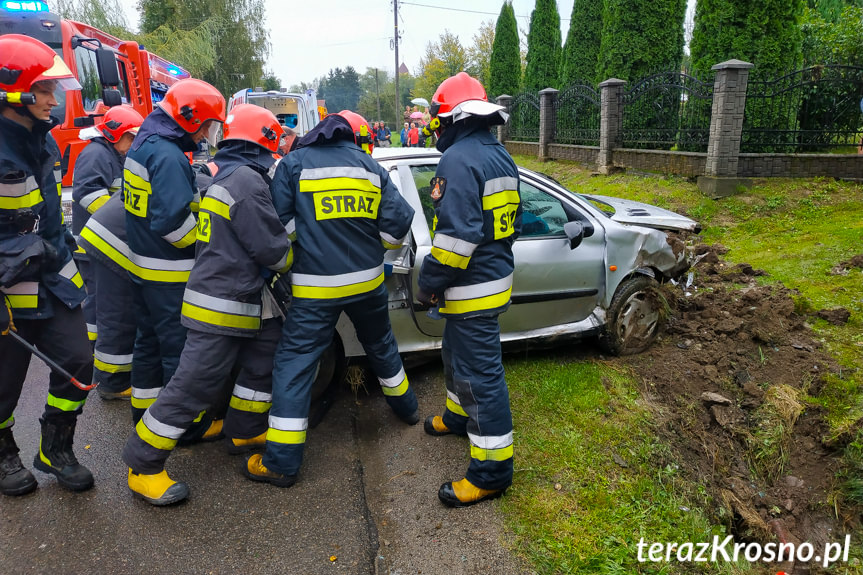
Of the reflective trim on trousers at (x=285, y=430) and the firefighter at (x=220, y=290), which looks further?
the reflective trim on trousers at (x=285, y=430)

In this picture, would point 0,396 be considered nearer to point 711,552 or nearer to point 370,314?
point 370,314

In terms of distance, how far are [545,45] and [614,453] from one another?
20208 mm

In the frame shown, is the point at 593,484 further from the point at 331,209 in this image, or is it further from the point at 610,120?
the point at 610,120

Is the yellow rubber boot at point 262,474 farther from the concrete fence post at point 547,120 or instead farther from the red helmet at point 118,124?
the concrete fence post at point 547,120

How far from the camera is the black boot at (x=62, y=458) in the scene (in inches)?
126

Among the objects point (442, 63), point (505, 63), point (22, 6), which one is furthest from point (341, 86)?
point (22, 6)

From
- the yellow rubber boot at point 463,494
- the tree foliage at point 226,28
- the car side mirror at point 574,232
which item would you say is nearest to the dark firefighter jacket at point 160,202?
the yellow rubber boot at point 463,494

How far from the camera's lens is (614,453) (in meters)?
3.40

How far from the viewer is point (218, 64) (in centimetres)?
2825

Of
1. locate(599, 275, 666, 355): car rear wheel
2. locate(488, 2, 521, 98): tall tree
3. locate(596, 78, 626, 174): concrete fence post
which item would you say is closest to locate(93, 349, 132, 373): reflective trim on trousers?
locate(599, 275, 666, 355): car rear wheel

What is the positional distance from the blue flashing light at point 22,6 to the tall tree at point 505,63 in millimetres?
17848

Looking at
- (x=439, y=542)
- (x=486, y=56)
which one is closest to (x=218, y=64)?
(x=486, y=56)

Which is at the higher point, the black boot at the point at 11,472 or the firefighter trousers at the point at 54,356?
the firefighter trousers at the point at 54,356

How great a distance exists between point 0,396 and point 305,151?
198 cm
